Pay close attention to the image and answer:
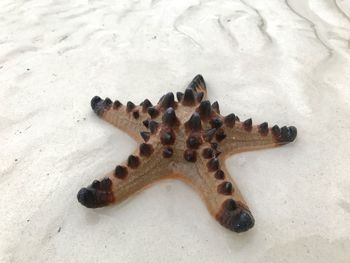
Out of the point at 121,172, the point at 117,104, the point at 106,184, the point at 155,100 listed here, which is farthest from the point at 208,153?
the point at 155,100

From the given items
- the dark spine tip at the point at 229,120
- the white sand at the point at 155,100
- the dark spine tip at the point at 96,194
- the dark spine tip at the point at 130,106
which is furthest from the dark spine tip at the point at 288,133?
the dark spine tip at the point at 96,194

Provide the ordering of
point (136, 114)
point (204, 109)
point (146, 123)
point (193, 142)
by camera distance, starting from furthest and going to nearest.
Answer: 1. point (136, 114)
2. point (146, 123)
3. point (204, 109)
4. point (193, 142)

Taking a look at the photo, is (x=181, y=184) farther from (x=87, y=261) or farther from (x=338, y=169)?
(x=338, y=169)

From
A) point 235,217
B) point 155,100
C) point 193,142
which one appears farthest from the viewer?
point 155,100

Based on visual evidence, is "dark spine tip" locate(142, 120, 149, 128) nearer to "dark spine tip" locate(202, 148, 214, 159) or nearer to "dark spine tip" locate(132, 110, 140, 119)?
"dark spine tip" locate(132, 110, 140, 119)

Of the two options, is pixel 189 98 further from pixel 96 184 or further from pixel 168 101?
pixel 96 184

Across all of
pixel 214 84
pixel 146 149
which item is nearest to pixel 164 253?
pixel 146 149

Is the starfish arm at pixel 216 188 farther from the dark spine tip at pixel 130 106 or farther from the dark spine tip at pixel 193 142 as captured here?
the dark spine tip at pixel 130 106
